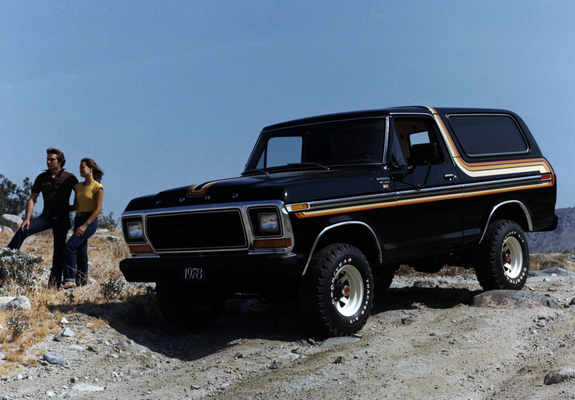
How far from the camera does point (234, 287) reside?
6723 mm

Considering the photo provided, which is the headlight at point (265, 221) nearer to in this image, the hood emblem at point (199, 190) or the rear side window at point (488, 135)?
the hood emblem at point (199, 190)

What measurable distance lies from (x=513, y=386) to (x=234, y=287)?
283cm

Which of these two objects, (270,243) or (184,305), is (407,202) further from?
(184,305)

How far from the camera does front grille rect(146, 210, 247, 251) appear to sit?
6294 millimetres

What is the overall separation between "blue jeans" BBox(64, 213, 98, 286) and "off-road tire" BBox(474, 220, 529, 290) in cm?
520

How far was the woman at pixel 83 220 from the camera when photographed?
30.7 feet

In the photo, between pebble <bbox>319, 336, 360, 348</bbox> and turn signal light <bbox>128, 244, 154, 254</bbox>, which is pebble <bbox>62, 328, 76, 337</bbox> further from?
pebble <bbox>319, 336, 360, 348</bbox>

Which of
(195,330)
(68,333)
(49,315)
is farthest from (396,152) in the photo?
(49,315)

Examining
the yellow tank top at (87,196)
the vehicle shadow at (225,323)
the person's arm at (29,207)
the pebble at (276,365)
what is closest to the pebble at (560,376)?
the pebble at (276,365)

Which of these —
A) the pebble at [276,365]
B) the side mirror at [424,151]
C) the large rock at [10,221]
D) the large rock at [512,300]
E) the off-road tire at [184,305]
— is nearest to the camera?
the pebble at [276,365]

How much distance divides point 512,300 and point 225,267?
3535 millimetres

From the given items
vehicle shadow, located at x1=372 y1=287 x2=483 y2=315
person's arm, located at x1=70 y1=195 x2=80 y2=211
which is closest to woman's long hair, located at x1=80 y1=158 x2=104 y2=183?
person's arm, located at x1=70 y1=195 x2=80 y2=211

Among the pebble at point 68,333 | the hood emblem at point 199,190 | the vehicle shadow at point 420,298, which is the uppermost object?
the hood emblem at point 199,190

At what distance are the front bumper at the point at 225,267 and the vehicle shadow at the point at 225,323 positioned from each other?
72cm
